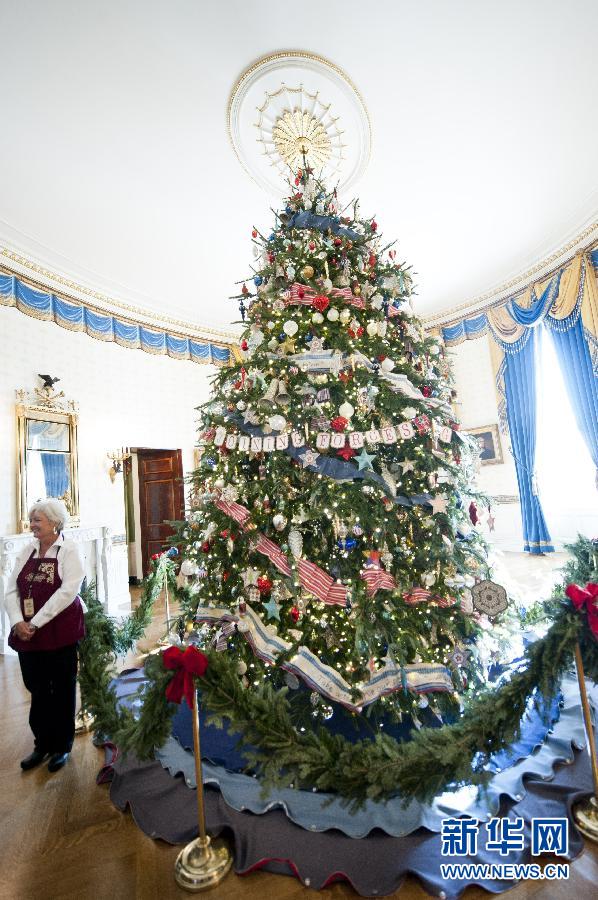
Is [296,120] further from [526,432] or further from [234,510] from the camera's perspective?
[526,432]

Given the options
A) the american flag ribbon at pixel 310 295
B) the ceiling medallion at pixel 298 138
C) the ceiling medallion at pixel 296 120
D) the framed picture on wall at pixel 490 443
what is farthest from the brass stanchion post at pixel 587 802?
the framed picture on wall at pixel 490 443

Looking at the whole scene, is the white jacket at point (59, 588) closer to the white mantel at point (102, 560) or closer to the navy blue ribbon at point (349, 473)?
the navy blue ribbon at point (349, 473)

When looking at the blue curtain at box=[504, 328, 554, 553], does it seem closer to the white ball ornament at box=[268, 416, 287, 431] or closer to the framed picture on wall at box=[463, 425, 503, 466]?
the framed picture on wall at box=[463, 425, 503, 466]

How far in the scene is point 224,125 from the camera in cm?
395

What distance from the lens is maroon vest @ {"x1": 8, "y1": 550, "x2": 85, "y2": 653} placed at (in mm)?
2326

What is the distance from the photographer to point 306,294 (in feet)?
8.73

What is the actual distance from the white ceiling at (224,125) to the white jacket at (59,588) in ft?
12.4

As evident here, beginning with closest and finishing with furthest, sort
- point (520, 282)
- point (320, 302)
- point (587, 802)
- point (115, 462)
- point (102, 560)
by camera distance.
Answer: point (587, 802) < point (320, 302) < point (102, 560) < point (115, 462) < point (520, 282)

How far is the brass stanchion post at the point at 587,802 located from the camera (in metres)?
1.64

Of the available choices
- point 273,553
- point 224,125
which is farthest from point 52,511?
point 224,125

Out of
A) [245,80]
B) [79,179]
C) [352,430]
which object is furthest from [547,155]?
[79,179]

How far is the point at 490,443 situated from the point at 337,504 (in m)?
6.55

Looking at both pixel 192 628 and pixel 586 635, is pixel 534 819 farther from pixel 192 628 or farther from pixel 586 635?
pixel 192 628

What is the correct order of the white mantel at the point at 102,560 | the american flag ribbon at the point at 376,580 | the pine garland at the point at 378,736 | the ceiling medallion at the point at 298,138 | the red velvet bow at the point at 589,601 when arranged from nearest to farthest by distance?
the pine garland at the point at 378,736 < the red velvet bow at the point at 589,601 < the american flag ribbon at the point at 376,580 < the ceiling medallion at the point at 298,138 < the white mantel at the point at 102,560
